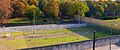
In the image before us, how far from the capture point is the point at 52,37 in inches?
1121

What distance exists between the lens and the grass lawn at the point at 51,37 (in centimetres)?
2482

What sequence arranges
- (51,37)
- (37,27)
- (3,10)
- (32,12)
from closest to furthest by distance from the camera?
1. (51,37)
2. (3,10)
3. (37,27)
4. (32,12)

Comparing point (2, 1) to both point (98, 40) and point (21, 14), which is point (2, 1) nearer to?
point (21, 14)

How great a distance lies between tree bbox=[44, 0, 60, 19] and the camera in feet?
124

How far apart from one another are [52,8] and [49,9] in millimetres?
581

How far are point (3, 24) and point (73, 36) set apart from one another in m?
11.7

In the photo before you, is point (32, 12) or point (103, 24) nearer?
point (103, 24)

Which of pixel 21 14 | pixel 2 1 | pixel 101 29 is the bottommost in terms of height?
pixel 101 29

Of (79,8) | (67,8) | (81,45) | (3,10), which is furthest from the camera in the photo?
(67,8)

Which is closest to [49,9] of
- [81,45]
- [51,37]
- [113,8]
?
[51,37]

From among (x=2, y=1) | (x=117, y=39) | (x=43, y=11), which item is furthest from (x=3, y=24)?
(x=117, y=39)

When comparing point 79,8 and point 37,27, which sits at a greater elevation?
point 79,8

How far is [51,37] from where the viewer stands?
2842cm

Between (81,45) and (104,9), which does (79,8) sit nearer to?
(104,9)
